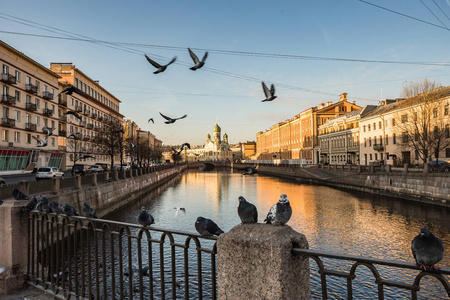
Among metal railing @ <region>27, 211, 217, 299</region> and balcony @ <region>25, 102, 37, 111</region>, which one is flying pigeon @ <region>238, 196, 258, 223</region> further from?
balcony @ <region>25, 102, 37, 111</region>

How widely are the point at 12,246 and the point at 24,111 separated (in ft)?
134

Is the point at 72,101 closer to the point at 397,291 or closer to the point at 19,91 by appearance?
the point at 19,91

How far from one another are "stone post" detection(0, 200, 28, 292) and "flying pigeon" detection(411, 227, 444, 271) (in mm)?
5926

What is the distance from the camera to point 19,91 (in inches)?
1492

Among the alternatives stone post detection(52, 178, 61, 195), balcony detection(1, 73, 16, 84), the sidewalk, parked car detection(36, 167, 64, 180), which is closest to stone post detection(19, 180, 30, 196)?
stone post detection(52, 178, 61, 195)

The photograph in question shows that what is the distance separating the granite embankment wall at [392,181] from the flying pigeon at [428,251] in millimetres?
26764

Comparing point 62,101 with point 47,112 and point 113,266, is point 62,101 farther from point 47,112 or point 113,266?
point 113,266

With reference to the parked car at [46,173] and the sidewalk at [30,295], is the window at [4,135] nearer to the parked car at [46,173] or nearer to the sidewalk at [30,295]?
Answer: the parked car at [46,173]

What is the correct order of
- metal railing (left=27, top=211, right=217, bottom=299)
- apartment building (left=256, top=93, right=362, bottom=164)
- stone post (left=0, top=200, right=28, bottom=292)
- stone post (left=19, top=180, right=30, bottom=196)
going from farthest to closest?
apartment building (left=256, top=93, right=362, bottom=164), stone post (left=19, top=180, right=30, bottom=196), stone post (left=0, top=200, right=28, bottom=292), metal railing (left=27, top=211, right=217, bottom=299)

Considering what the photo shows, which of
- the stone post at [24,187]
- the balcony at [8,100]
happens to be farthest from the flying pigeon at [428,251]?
the balcony at [8,100]

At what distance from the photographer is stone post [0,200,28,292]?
526cm

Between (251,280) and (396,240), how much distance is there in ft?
54.1

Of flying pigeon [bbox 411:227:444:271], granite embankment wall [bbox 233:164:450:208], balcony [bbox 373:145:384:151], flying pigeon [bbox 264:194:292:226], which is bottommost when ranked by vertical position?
granite embankment wall [bbox 233:164:450:208]

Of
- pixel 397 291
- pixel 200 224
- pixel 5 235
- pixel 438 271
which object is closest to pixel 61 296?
pixel 5 235
